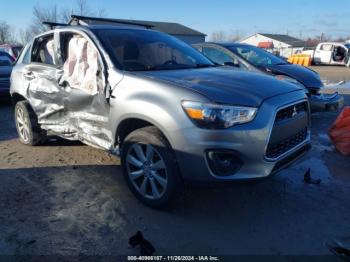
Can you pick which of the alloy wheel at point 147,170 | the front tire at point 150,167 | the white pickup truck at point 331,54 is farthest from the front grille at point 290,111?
the white pickup truck at point 331,54

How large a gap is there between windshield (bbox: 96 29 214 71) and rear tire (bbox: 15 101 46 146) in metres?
2.04

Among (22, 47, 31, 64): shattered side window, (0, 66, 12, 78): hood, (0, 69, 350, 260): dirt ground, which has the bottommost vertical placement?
(0, 69, 350, 260): dirt ground

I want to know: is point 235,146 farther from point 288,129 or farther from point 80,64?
point 80,64

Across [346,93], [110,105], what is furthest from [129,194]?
[346,93]

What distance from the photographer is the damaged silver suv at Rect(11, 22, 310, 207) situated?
3.04 meters

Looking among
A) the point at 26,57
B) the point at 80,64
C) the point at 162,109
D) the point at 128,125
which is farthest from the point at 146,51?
the point at 26,57

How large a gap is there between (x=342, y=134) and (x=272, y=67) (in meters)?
2.48

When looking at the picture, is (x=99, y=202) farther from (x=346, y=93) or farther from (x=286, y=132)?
(x=346, y=93)

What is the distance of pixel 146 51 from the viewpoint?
430cm

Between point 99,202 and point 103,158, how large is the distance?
4.78 feet

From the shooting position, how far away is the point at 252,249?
2.98 meters

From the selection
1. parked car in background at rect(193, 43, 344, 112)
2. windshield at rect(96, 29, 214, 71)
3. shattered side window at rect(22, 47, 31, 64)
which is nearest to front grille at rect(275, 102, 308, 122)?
windshield at rect(96, 29, 214, 71)

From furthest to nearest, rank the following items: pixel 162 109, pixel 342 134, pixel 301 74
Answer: pixel 301 74 → pixel 342 134 → pixel 162 109

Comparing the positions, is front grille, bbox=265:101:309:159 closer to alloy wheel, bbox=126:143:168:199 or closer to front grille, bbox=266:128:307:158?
front grille, bbox=266:128:307:158
